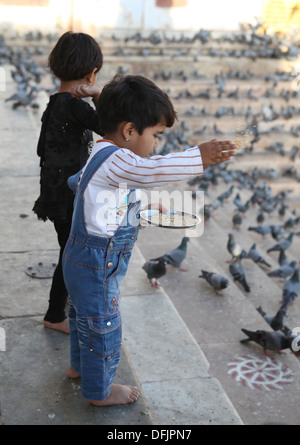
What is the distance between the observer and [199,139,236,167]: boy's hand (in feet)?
5.96

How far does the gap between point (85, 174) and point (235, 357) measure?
2245 millimetres

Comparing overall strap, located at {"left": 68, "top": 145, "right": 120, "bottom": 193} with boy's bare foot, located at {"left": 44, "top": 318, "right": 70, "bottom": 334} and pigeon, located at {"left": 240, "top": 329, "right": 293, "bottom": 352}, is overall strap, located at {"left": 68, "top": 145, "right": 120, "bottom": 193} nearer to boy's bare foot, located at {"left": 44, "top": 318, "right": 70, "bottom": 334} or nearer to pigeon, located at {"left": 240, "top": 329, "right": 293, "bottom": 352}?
boy's bare foot, located at {"left": 44, "top": 318, "right": 70, "bottom": 334}

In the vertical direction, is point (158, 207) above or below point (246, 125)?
below

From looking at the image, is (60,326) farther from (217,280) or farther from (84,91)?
(217,280)

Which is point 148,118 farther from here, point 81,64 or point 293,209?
point 293,209

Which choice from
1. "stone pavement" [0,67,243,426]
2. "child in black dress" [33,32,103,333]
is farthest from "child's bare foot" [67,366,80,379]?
"child in black dress" [33,32,103,333]

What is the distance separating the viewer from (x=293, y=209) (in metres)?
9.84

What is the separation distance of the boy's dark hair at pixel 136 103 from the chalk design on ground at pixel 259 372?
219 cm

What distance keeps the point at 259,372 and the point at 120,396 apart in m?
1.63

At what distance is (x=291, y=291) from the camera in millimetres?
5238

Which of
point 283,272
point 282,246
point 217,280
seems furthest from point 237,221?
point 217,280

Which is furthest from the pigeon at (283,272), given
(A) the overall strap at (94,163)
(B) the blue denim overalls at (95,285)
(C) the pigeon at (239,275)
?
(A) the overall strap at (94,163)

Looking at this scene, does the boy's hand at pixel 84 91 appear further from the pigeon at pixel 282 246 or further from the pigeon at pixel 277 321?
the pigeon at pixel 282 246
